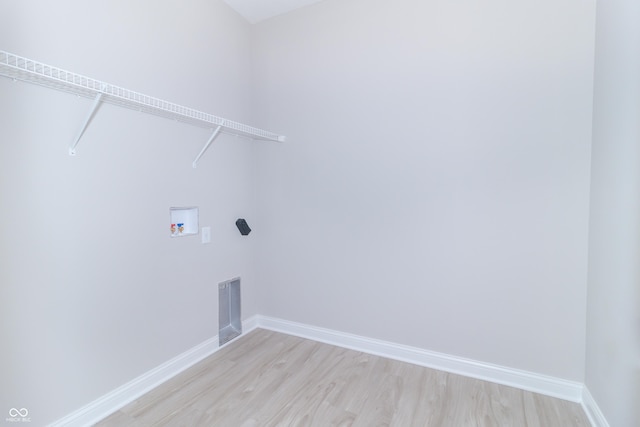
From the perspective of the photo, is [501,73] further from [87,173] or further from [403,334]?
[87,173]

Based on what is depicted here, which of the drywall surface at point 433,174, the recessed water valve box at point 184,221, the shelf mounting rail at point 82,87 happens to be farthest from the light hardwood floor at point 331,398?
the shelf mounting rail at point 82,87

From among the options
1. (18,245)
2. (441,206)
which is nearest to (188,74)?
(18,245)

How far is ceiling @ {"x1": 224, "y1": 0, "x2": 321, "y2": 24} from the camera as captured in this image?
2.47 metres

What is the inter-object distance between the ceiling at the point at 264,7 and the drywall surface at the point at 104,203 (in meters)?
0.16

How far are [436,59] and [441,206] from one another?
102cm

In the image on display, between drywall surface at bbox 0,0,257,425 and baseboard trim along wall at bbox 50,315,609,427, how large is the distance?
0.06 m

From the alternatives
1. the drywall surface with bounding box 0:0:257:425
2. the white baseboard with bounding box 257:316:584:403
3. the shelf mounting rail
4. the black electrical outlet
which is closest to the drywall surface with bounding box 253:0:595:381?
the white baseboard with bounding box 257:316:584:403

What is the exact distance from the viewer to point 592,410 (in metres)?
1.63

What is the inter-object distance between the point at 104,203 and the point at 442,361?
2.39 meters

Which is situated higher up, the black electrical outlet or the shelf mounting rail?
the shelf mounting rail

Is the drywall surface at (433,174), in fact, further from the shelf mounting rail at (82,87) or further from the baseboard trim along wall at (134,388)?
the shelf mounting rail at (82,87)

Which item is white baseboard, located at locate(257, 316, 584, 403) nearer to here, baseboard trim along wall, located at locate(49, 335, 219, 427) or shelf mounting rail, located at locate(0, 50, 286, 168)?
baseboard trim along wall, located at locate(49, 335, 219, 427)

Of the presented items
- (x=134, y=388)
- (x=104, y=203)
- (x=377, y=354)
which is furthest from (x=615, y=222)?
(x=134, y=388)

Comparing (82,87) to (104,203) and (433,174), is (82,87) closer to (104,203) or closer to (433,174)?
(104,203)
